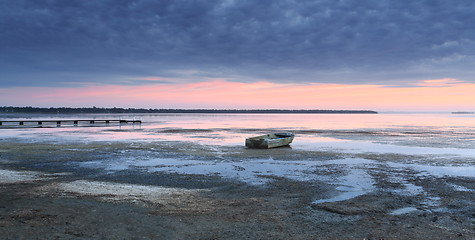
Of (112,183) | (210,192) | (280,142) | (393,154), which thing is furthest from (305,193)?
(280,142)

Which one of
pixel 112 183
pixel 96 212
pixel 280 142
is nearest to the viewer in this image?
pixel 96 212

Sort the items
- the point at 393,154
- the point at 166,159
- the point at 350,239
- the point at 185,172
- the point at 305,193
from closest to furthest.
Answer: the point at 350,239
the point at 305,193
the point at 185,172
the point at 166,159
the point at 393,154

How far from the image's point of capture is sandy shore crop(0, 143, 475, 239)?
23.2ft

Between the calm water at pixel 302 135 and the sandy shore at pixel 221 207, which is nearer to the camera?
the sandy shore at pixel 221 207

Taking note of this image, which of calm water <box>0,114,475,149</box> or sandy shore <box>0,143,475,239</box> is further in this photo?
calm water <box>0,114,475,149</box>

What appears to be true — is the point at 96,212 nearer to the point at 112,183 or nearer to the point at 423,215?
the point at 112,183

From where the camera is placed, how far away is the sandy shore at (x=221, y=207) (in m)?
7.09

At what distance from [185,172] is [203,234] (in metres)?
7.92

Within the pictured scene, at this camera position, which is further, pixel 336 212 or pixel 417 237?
pixel 336 212

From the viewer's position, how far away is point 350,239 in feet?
22.3

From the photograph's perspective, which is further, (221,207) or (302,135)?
(302,135)

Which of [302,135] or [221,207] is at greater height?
[221,207]

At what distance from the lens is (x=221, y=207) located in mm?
9023

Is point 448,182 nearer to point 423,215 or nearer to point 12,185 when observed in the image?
point 423,215
